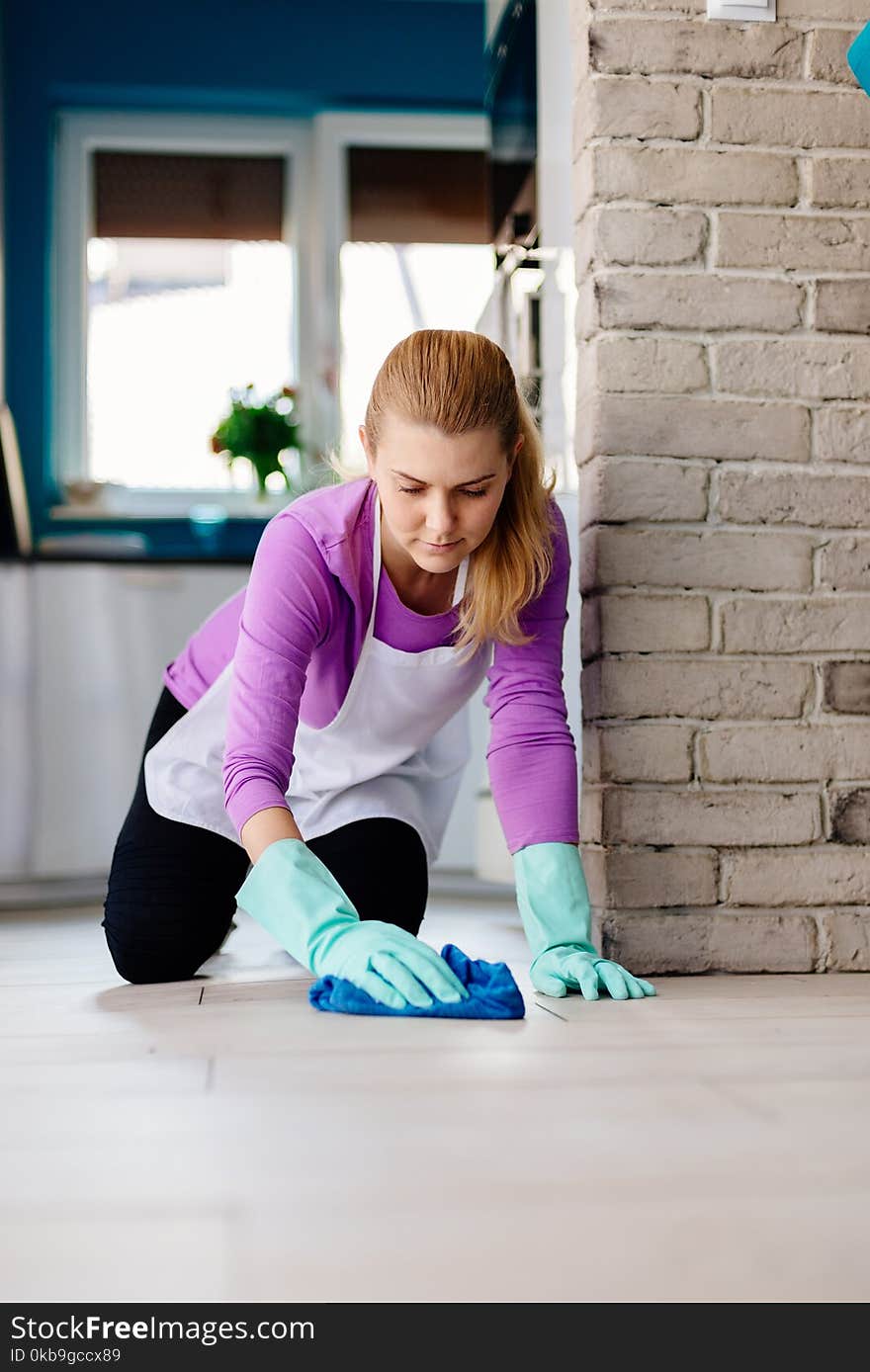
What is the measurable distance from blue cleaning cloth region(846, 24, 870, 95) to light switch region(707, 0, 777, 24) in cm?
24

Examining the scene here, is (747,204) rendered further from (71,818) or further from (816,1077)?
(71,818)

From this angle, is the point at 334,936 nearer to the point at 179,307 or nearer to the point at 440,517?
the point at 440,517

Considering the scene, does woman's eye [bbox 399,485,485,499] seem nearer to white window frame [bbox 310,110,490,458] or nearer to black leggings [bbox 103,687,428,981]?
black leggings [bbox 103,687,428,981]

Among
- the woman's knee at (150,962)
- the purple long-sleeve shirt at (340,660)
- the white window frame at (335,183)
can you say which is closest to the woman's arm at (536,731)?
the purple long-sleeve shirt at (340,660)

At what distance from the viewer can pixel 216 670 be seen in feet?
5.98

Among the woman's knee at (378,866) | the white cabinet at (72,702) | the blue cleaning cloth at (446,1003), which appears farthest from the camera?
the white cabinet at (72,702)

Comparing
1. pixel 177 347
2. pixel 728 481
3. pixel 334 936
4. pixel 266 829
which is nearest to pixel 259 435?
pixel 177 347

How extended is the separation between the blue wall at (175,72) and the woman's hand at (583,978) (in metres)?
2.86

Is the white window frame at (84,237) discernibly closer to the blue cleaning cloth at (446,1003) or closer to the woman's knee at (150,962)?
the woman's knee at (150,962)

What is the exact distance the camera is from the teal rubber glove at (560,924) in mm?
1443

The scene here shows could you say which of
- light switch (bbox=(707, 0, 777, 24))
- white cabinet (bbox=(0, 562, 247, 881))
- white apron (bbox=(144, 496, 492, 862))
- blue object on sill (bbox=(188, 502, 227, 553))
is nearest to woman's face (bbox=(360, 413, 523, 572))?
white apron (bbox=(144, 496, 492, 862))
